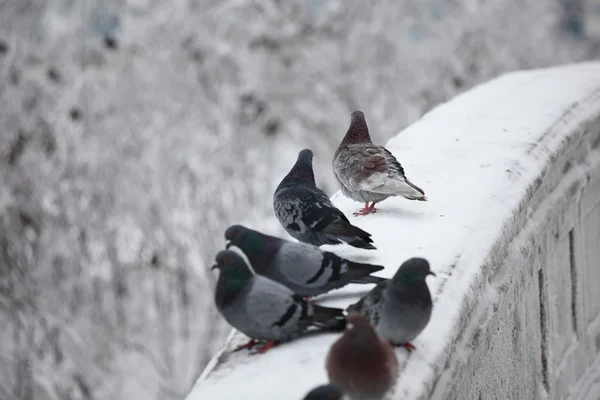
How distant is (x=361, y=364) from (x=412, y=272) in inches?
14.7

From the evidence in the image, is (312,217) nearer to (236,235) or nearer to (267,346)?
(236,235)

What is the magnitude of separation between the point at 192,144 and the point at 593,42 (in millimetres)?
7581

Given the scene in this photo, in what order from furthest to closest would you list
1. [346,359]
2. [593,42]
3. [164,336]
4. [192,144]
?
[593,42] → [192,144] → [164,336] → [346,359]

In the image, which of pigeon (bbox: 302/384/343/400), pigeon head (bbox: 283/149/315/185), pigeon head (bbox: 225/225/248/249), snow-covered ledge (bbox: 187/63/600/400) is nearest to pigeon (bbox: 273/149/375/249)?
pigeon head (bbox: 283/149/315/185)

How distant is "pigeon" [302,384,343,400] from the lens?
161cm

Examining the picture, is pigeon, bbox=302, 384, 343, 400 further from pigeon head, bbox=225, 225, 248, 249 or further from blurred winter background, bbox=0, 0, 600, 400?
blurred winter background, bbox=0, 0, 600, 400

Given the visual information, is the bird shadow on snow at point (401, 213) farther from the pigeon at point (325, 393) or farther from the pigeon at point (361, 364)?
the pigeon at point (325, 393)

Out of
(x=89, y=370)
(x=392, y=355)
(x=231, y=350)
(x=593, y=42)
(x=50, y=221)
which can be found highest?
(x=593, y=42)

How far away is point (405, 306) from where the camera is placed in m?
1.99

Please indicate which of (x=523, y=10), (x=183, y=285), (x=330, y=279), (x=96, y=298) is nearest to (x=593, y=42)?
(x=523, y=10)

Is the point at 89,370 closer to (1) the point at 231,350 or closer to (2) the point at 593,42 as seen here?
(1) the point at 231,350

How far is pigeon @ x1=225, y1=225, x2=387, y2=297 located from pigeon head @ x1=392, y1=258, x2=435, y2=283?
0.29m

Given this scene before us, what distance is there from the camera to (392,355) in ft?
5.98

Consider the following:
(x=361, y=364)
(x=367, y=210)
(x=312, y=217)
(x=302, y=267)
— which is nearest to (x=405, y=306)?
(x=361, y=364)
